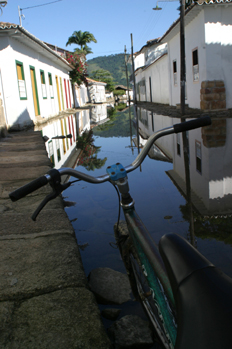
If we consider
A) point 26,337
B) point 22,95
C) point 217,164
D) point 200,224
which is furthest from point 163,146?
point 26,337

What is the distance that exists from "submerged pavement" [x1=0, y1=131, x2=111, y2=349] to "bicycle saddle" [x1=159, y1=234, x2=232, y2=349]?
2.56 feet

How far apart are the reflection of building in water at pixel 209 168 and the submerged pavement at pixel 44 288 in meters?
2.59

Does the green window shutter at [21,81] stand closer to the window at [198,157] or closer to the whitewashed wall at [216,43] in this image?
the whitewashed wall at [216,43]

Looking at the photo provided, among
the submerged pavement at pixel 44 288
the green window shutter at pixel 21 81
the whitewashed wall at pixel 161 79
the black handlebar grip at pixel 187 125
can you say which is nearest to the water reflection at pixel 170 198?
the submerged pavement at pixel 44 288

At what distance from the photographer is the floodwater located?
3775 millimetres

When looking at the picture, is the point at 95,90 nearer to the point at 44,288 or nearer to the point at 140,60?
the point at 140,60

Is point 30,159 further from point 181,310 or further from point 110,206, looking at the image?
point 181,310

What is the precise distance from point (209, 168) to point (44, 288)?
4775 mm

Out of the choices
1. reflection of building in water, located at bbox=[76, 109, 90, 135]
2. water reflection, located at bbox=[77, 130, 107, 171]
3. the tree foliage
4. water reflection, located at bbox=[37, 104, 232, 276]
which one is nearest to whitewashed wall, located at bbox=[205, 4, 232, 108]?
water reflection, located at bbox=[37, 104, 232, 276]

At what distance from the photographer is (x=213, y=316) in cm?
79

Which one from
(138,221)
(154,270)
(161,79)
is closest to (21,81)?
(161,79)

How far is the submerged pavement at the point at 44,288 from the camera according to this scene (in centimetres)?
157

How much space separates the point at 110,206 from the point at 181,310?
14.4ft

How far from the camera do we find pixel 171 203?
5234 mm
